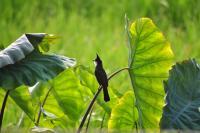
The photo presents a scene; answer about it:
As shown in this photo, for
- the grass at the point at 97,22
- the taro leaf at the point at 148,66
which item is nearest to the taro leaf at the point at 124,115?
the taro leaf at the point at 148,66

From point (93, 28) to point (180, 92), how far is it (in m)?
3.20

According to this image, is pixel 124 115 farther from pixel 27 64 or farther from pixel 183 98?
pixel 27 64

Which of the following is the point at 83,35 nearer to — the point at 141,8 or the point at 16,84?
the point at 141,8

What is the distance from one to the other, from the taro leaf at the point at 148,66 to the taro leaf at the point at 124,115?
57 millimetres

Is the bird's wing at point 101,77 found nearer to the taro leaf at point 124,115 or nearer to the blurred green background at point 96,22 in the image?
the taro leaf at point 124,115

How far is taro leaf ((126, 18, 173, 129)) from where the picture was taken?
5.96 feet

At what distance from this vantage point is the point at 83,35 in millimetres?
4801

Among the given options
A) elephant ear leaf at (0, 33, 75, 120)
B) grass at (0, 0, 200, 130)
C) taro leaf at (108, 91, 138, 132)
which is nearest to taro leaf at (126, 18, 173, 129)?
taro leaf at (108, 91, 138, 132)

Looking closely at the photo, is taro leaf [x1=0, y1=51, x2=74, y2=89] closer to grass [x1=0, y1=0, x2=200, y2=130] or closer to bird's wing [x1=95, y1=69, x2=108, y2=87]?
bird's wing [x1=95, y1=69, x2=108, y2=87]

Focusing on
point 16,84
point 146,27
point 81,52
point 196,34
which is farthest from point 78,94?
point 196,34

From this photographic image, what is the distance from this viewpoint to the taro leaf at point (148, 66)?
182cm

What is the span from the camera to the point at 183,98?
1.80 m

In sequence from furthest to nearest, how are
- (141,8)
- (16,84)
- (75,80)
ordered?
(141,8) → (75,80) → (16,84)

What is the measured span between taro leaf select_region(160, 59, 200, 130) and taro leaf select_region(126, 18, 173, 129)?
2.8 inches
